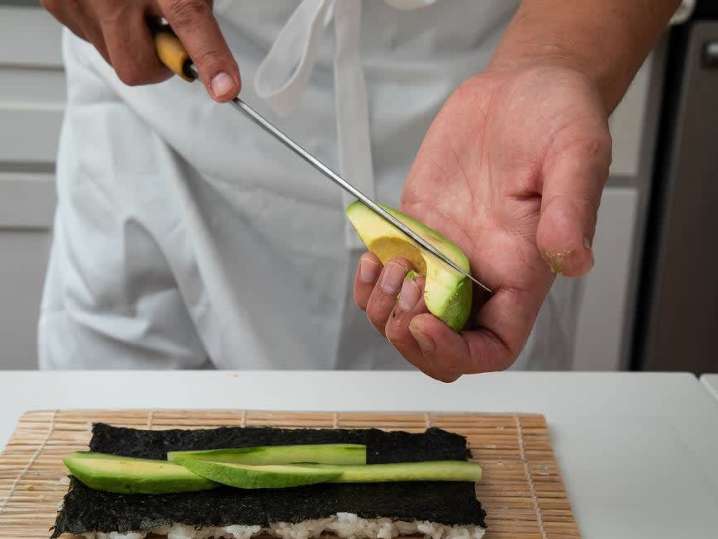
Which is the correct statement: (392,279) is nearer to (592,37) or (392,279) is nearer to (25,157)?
(592,37)

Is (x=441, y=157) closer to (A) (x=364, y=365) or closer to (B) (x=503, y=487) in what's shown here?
(B) (x=503, y=487)

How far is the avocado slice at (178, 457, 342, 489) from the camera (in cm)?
80

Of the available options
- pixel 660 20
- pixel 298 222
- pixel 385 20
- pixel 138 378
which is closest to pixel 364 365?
pixel 298 222

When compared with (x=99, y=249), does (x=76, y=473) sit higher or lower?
lower

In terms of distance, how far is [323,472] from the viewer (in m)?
0.81

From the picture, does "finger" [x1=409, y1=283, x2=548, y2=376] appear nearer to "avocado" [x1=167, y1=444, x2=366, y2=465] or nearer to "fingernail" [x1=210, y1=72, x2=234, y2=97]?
"avocado" [x1=167, y1=444, x2=366, y2=465]

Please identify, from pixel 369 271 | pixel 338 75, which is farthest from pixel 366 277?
pixel 338 75

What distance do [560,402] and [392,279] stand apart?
0.33 metres

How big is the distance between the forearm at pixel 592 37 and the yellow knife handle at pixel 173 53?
29cm

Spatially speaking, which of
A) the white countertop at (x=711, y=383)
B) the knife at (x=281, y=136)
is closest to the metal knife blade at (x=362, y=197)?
the knife at (x=281, y=136)

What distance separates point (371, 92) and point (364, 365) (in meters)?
0.35

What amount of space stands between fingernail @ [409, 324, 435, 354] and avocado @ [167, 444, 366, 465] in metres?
→ 0.14

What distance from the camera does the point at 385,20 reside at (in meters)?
1.12

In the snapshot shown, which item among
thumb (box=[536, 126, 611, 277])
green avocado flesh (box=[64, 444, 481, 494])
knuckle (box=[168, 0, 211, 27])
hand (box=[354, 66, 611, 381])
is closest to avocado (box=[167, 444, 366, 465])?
green avocado flesh (box=[64, 444, 481, 494])
